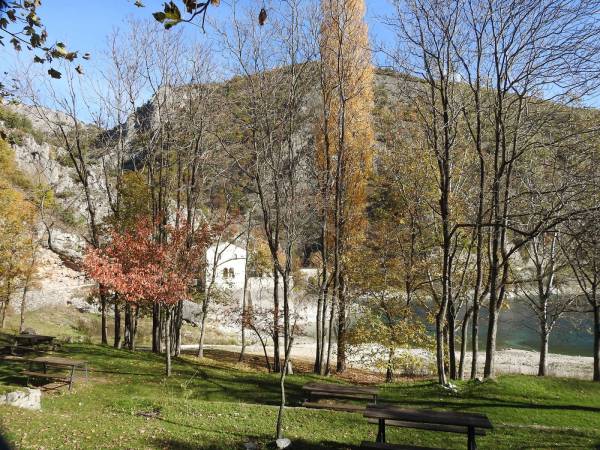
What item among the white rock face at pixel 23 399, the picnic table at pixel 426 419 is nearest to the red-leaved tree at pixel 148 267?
the white rock face at pixel 23 399

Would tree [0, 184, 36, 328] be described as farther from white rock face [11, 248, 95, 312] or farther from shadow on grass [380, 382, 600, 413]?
shadow on grass [380, 382, 600, 413]

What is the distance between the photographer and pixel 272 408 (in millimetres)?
10852

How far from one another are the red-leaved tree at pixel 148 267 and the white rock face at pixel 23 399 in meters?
4.11

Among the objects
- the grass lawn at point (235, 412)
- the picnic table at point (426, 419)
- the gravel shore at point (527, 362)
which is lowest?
the gravel shore at point (527, 362)

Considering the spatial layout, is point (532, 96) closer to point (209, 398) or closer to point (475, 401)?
point (475, 401)

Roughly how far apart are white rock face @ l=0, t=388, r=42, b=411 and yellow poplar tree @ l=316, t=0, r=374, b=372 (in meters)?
9.55

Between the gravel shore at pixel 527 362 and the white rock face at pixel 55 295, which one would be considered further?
the white rock face at pixel 55 295

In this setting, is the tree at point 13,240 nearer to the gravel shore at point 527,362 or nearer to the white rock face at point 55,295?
Result: the white rock face at point 55,295

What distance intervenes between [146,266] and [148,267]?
0.25m

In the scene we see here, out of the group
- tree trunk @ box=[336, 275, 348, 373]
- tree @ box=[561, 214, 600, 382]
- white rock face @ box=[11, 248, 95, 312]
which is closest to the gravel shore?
tree @ box=[561, 214, 600, 382]

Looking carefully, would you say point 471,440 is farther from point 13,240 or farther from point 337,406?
point 13,240

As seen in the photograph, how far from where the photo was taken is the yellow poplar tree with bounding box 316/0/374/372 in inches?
677

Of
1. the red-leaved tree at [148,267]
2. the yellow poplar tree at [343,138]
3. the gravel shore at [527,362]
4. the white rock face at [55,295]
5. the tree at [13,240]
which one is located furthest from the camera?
the white rock face at [55,295]

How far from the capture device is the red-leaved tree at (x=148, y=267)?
13.3 meters
